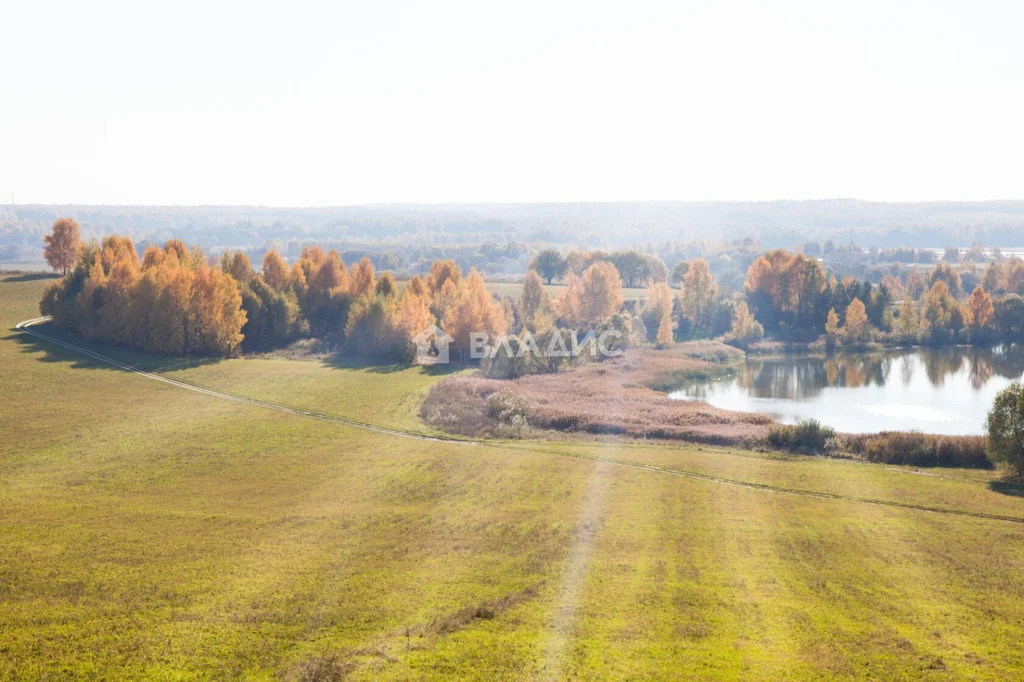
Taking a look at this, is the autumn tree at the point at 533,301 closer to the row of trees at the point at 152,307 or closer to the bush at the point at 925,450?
the row of trees at the point at 152,307

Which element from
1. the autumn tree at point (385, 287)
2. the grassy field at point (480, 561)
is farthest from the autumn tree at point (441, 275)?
the grassy field at point (480, 561)

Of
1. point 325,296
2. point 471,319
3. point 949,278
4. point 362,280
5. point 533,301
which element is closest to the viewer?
point 471,319

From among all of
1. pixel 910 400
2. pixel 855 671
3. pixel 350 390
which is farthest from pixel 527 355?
pixel 855 671

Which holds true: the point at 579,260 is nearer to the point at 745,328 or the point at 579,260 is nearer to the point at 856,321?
the point at 745,328

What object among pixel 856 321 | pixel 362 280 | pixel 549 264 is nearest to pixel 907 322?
pixel 856 321

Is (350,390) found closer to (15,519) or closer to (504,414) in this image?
(504,414)

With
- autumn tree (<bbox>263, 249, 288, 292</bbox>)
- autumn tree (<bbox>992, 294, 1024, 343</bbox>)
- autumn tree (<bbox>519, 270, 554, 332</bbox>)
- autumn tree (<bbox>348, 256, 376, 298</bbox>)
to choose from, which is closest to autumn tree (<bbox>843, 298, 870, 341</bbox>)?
autumn tree (<bbox>992, 294, 1024, 343</bbox>)

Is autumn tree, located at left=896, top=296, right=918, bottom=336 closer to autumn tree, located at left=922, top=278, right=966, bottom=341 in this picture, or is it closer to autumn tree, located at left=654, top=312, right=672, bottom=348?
autumn tree, located at left=922, top=278, right=966, bottom=341
